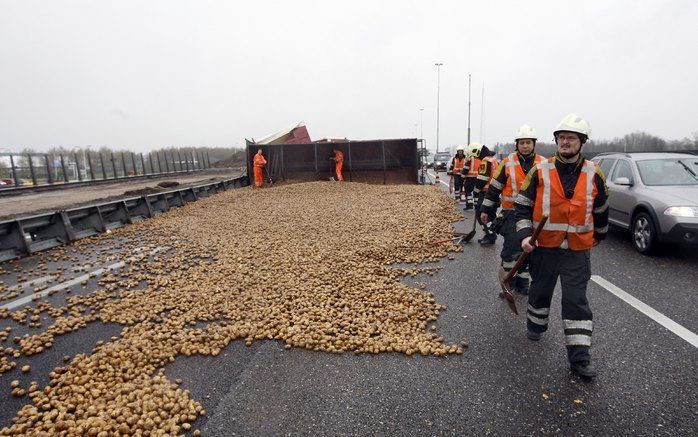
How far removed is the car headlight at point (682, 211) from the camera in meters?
5.89

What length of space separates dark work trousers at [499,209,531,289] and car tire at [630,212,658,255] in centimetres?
280

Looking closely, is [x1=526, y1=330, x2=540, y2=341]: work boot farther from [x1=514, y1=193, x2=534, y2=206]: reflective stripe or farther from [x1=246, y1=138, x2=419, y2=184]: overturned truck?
[x1=246, y1=138, x2=419, y2=184]: overturned truck

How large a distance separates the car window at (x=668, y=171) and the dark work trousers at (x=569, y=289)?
16.5ft

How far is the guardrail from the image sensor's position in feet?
23.3

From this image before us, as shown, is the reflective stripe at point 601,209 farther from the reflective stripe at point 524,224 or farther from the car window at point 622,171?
the car window at point 622,171

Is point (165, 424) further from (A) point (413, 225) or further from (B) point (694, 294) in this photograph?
(A) point (413, 225)

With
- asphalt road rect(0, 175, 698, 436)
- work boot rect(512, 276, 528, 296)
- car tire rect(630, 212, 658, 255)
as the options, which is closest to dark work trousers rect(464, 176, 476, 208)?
car tire rect(630, 212, 658, 255)

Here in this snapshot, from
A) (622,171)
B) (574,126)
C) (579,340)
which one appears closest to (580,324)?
(579,340)

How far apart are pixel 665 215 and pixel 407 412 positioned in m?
5.61

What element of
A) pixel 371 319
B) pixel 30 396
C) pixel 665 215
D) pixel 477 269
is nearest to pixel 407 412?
pixel 371 319

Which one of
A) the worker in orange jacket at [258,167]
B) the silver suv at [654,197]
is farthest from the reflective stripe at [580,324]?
the worker in orange jacket at [258,167]

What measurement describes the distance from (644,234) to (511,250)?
3298 millimetres

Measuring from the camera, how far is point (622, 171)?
25.4ft

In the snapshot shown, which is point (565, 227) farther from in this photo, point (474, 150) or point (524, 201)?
point (474, 150)
